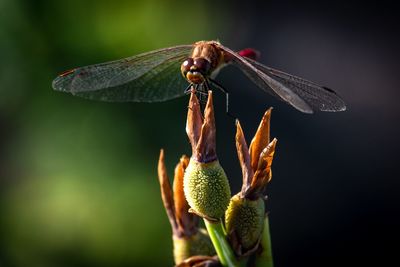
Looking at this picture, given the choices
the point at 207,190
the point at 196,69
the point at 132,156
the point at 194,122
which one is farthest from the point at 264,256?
the point at 132,156

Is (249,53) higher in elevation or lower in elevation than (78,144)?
higher

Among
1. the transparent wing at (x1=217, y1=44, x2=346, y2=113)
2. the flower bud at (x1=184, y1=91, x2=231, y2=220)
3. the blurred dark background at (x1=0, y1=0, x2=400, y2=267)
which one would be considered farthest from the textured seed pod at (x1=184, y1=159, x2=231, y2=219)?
the blurred dark background at (x1=0, y1=0, x2=400, y2=267)

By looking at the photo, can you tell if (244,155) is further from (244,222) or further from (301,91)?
(301,91)

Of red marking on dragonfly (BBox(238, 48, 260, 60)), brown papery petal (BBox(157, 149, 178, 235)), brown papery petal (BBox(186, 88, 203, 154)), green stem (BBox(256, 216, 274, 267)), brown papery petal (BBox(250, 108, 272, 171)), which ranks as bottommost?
green stem (BBox(256, 216, 274, 267))

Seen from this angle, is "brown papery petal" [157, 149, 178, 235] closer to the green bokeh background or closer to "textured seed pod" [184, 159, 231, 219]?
"textured seed pod" [184, 159, 231, 219]

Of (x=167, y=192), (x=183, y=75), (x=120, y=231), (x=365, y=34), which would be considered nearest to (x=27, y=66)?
(x=120, y=231)
